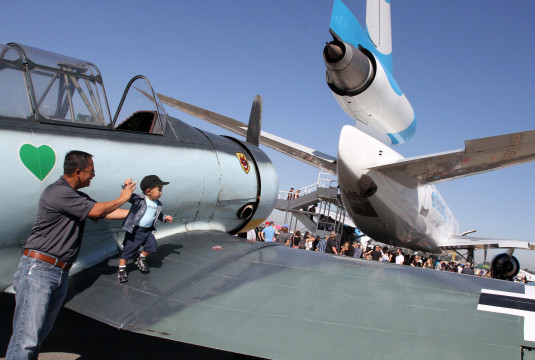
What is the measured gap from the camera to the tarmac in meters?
3.68

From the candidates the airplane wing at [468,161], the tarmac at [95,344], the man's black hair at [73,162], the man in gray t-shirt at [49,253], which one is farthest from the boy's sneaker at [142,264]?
the airplane wing at [468,161]

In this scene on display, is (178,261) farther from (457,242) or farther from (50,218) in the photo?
(457,242)

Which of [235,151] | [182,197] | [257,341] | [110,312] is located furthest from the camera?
[235,151]

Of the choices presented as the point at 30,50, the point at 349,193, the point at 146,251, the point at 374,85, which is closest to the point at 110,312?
the point at 146,251

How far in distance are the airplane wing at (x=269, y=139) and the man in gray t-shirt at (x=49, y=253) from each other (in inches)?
508

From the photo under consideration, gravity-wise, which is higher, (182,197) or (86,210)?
(182,197)

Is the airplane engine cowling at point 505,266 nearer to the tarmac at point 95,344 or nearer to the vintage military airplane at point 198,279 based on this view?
the vintage military airplane at point 198,279

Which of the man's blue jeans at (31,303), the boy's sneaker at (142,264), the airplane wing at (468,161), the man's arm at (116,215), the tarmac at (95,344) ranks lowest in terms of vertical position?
the tarmac at (95,344)

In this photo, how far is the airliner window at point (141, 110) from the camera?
4336mm

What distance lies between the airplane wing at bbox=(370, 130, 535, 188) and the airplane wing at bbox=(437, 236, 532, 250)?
3.24 meters

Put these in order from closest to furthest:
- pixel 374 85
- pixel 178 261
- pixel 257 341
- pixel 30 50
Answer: pixel 257 341 → pixel 30 50 → pixel 178 261 → pixel 374 85

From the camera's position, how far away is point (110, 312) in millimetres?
2900

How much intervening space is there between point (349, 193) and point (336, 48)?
14.9 feet

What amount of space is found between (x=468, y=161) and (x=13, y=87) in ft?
32.1
